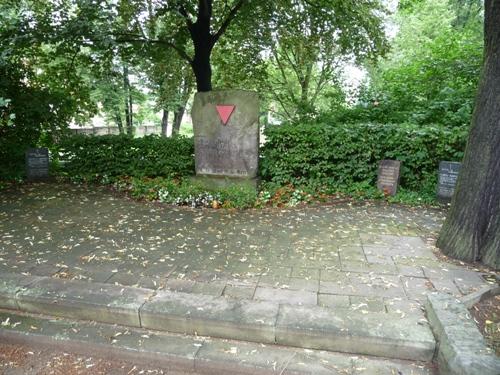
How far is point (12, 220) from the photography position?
526cm

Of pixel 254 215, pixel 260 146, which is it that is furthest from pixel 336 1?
pixel 254 215

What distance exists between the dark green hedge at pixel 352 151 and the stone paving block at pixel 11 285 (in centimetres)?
464

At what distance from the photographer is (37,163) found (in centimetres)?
771

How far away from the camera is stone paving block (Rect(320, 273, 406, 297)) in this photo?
3.27 meters

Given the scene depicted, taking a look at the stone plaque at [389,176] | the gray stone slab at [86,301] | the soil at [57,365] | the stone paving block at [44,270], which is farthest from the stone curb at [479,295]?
the stone paving block at [44,270]

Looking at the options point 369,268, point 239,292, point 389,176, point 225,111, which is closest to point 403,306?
point 369,268

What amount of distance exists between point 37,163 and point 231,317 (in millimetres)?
6892

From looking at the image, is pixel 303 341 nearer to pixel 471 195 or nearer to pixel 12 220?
pixel 471 195

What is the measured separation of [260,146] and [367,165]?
2.16m

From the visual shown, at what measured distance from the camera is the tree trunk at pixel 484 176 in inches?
143

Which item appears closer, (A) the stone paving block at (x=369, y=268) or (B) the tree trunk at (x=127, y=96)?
(A) the stone paving block at (x=369, y=268)

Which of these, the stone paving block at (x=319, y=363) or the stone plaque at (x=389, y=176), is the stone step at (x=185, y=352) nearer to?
the stone paving block at (x=319, y=363)

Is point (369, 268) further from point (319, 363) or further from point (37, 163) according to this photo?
point (37, 163)

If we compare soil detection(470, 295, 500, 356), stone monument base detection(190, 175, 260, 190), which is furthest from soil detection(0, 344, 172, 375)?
stone monument base detection(190, 175, 260, 190)
